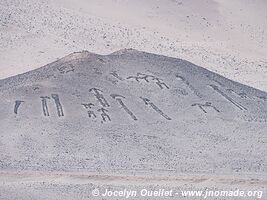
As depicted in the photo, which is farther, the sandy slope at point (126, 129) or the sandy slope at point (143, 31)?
the sandy slope at point (143, 31)

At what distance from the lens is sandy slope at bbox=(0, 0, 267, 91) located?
19.2 m

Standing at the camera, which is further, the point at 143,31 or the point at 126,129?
the point at 143,31

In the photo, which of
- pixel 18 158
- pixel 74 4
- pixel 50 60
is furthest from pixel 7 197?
pixel 74 4

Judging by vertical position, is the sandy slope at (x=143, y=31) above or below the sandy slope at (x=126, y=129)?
below

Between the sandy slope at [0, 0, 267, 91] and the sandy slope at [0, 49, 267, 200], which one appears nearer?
the sandy slope at [0, 49, 267, 200]

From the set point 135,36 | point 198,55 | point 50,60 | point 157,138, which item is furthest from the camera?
point 135,36

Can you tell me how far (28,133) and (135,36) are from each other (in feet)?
30.3

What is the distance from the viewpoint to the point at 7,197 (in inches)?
406

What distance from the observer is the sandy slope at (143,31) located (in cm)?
1922

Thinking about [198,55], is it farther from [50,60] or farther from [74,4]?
[74,4]

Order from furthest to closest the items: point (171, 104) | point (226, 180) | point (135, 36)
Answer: point (135, 36) < point (171, 104) < point (226, 180)

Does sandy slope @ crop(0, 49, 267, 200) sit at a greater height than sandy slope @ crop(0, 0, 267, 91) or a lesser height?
greater

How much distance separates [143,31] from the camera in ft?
72.7

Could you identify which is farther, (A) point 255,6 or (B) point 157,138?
(A) point 255,6
